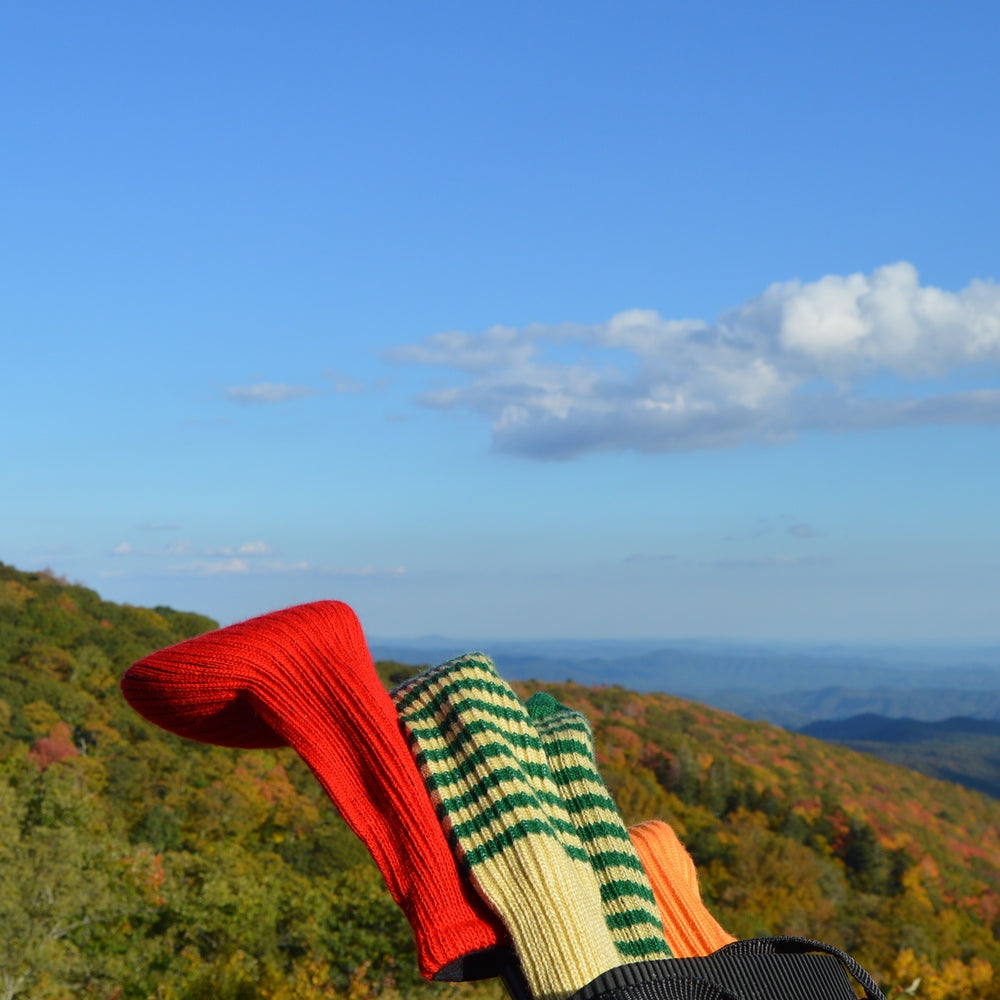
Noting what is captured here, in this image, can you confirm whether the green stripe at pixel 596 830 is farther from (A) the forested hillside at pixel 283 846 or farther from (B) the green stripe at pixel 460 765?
(A) the forested hillside at pixel 283 846

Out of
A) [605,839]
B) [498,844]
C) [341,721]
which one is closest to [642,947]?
[605,839]

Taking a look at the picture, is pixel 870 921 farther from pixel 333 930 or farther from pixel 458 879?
pixel 458 879

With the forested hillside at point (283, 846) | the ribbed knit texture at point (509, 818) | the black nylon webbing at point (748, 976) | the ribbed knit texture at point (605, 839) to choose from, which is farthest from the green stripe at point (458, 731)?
the forested hillside at point (283, 846)

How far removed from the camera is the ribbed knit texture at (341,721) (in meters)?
1.43

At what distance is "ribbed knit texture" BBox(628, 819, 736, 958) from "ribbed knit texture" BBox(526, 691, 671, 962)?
10 cm

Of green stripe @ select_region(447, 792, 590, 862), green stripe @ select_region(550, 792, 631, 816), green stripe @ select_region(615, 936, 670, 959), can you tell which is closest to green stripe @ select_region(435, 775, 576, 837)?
green stripe @ select_region(447, 792, 590, 862)

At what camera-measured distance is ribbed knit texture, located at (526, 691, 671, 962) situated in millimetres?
1501

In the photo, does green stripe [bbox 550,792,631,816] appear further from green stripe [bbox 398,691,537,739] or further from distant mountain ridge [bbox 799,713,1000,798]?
distant mountain ridge [bbox 799,713,1000,798]

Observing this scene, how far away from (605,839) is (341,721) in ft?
1.43

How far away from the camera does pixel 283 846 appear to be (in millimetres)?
34844

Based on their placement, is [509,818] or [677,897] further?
[677,897]

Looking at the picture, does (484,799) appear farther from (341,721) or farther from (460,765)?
(341,721)

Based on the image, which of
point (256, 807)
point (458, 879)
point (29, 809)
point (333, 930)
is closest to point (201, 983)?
point (333, 930)

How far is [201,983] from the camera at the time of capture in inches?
795
